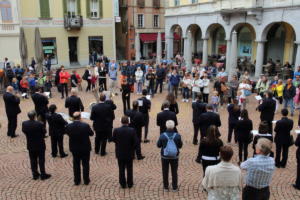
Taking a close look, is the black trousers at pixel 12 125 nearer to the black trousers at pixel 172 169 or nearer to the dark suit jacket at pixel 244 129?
the black trousers at pixel 172 169

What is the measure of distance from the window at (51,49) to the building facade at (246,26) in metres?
11.2

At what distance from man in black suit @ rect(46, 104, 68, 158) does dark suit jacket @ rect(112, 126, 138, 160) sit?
248cm

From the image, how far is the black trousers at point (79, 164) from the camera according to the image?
7.07m

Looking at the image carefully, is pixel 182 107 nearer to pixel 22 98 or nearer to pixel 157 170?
pixel 157 170

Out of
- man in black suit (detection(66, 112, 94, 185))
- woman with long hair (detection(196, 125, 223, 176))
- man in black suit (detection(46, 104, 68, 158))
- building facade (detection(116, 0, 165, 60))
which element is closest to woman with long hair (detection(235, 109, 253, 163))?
woman with long hair (detection(196, 125, 223, 176))

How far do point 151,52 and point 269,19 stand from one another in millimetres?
22010

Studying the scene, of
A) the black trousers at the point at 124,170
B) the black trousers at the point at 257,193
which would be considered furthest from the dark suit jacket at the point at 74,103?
the black trousers at the point at 257,193

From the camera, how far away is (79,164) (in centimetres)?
721

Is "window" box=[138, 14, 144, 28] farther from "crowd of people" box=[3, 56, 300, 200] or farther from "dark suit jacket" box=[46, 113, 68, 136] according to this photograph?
"dark suit jacket" box=[46, 113, 68, 136]

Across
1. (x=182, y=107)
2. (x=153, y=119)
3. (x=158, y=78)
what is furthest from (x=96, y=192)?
(x=158, y=78)

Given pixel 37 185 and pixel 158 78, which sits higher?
pixel 158 78

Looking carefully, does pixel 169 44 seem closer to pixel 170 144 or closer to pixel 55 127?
pixel 55 127

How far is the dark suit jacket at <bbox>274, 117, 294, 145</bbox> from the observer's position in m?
7.79

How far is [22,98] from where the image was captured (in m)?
17.2
